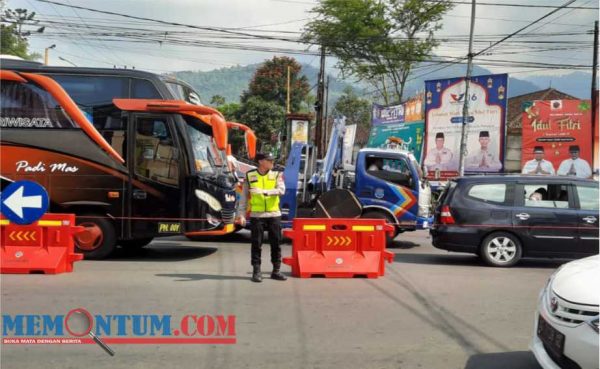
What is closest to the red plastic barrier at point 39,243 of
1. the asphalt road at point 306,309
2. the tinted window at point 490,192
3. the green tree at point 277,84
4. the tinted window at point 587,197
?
the asphalt road at point 306,309

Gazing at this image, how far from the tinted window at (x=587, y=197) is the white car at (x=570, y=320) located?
607cm

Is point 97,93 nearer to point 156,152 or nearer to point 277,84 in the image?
point 156,152

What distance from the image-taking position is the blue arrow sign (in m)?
6.95

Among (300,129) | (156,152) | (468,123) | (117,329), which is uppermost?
(300,129)

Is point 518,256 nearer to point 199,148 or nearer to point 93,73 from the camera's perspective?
point 199,148

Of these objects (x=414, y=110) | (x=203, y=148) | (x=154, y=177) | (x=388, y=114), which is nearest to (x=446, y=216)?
(x=203, y=148)

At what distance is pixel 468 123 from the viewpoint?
2391 centimetres

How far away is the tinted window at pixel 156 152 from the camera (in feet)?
32.9

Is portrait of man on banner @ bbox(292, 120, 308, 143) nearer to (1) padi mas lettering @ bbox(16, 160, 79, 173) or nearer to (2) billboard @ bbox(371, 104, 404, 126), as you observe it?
(2) billboard @ bbox(371, 104, 404, 126)

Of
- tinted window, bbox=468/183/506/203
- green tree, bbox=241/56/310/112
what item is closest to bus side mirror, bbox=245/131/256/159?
tinted window, bbox=468/183/506/203

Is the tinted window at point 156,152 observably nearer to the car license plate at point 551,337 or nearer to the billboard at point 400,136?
the car license plate at point 551,337

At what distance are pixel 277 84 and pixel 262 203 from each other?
5050 centimetres

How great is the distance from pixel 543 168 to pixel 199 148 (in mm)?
18072

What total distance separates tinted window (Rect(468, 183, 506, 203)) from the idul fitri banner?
12.6 meters
